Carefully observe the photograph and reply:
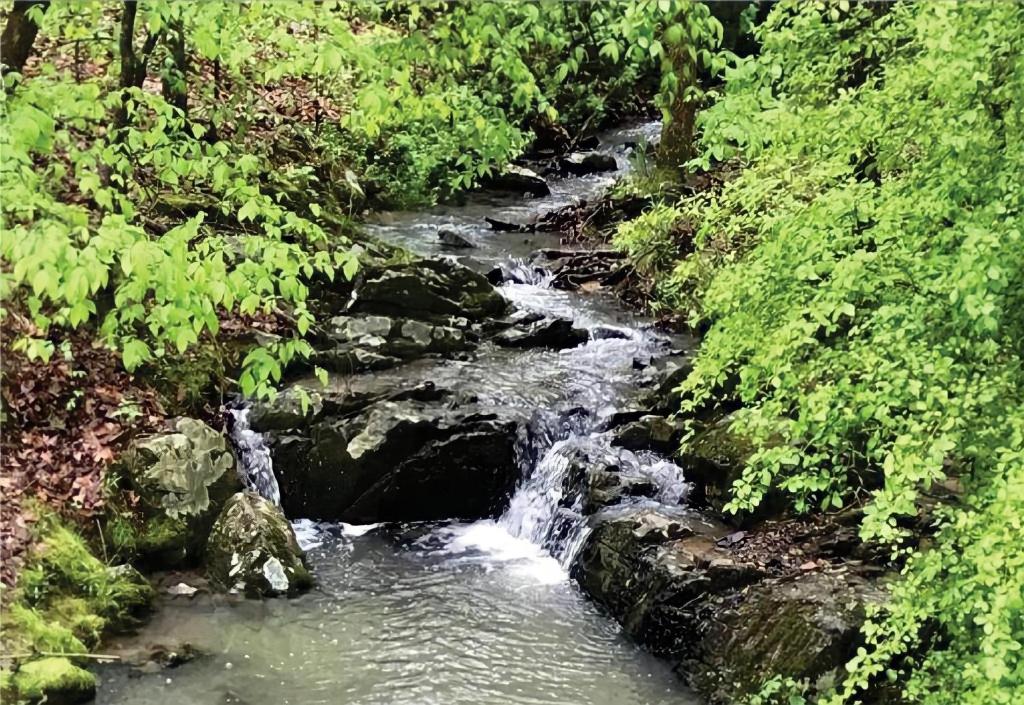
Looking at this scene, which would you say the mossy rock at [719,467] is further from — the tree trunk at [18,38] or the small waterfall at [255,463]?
the tree trunk at [18,38]

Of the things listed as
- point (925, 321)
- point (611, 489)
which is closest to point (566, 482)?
point (611, 489)

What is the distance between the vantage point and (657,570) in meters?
7.27

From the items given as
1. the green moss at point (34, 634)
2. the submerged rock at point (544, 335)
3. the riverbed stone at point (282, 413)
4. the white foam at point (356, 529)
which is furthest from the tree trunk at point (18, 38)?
the submerged rock at point (544, 335)

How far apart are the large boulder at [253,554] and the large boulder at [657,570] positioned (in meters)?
2.52

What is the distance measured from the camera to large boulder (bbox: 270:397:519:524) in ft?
29.7

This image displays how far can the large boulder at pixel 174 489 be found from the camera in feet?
25.4

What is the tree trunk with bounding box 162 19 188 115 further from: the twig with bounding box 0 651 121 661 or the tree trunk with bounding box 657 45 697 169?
the tree trunk with bounding box 657 45 697 169

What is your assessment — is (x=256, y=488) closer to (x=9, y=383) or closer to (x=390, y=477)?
(x=390, y=477)

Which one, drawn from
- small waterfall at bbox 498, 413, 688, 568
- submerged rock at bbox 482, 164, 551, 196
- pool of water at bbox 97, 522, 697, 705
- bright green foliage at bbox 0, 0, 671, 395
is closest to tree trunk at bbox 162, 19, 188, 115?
bright green foliage at bbox 0, 0, 671, 395

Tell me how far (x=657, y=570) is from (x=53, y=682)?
4.39m

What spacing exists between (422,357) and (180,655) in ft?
16.3

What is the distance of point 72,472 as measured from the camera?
7680 mm

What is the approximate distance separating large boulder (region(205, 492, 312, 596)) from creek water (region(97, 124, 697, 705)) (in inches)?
6.5

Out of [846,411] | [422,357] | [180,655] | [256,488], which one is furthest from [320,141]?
[846,411]
